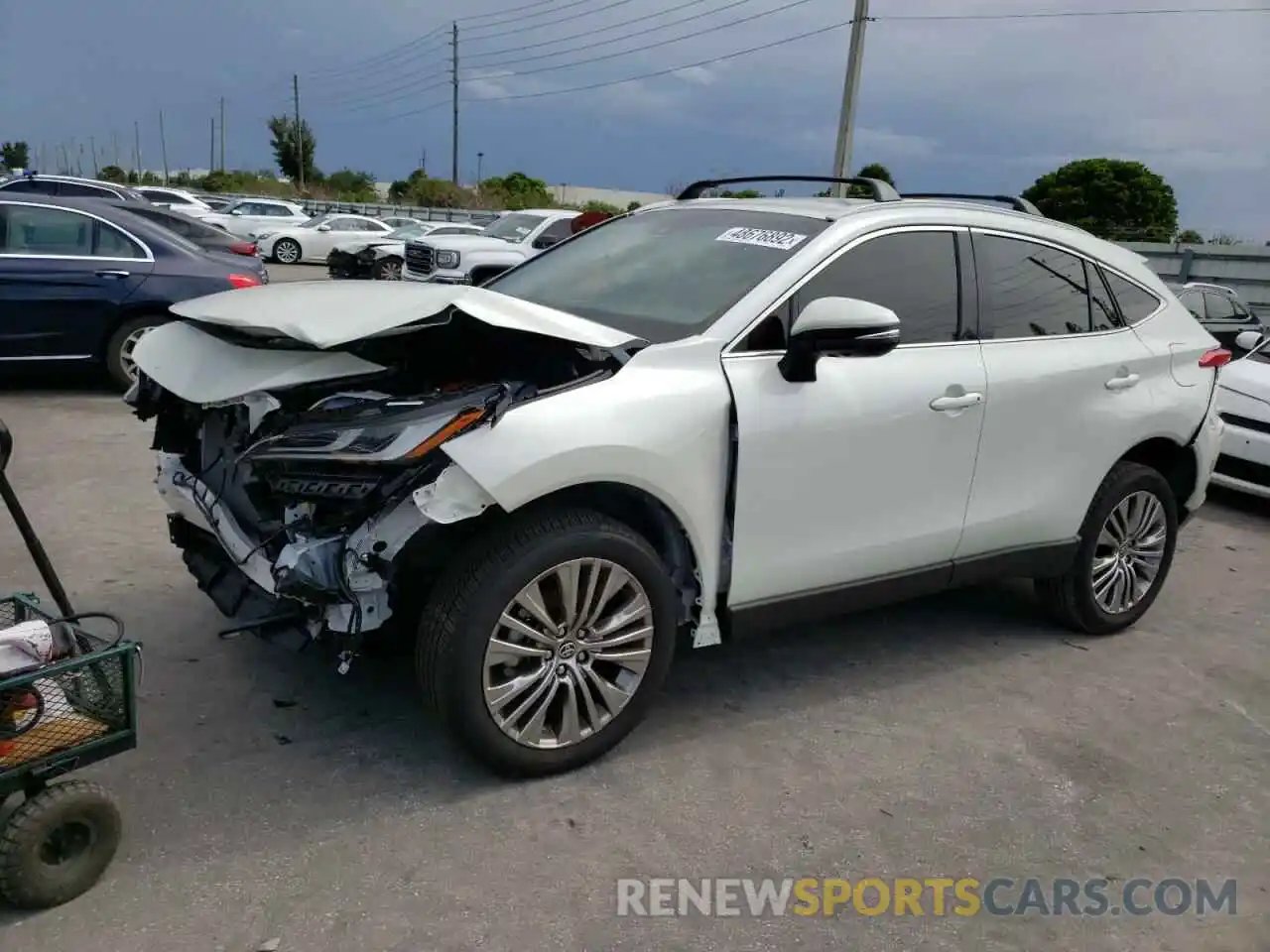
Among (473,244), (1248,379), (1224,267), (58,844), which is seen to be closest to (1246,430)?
(1248,379)

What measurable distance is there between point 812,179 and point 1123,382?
5.26 feet

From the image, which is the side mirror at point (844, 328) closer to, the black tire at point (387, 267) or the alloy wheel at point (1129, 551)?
the alloy wheel at point (1129, 551)

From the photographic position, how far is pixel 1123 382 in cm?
448

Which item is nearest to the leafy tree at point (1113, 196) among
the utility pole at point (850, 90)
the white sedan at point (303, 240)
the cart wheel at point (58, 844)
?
the utility pole at point (850, 90)

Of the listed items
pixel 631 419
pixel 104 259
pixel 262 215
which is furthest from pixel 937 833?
pixel 262 215

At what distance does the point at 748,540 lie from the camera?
3467 mm

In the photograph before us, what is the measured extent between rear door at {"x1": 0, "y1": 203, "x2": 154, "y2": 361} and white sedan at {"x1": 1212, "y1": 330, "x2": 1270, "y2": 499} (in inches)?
323

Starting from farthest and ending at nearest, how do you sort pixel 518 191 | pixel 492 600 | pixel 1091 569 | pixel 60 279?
1. pixel 518 191
2. pixel 60 279
3. pixel 1091 569
4. pixel 492 600

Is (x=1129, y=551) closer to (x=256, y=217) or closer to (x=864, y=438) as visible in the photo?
(x=864, y=438)

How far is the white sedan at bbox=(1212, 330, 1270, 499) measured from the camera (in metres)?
7.36

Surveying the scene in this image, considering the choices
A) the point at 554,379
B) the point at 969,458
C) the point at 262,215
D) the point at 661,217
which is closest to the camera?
the point at 554,379

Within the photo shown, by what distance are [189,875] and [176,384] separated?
57.3 inches

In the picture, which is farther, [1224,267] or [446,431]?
[1224,267]

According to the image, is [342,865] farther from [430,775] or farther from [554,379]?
[554,379]
